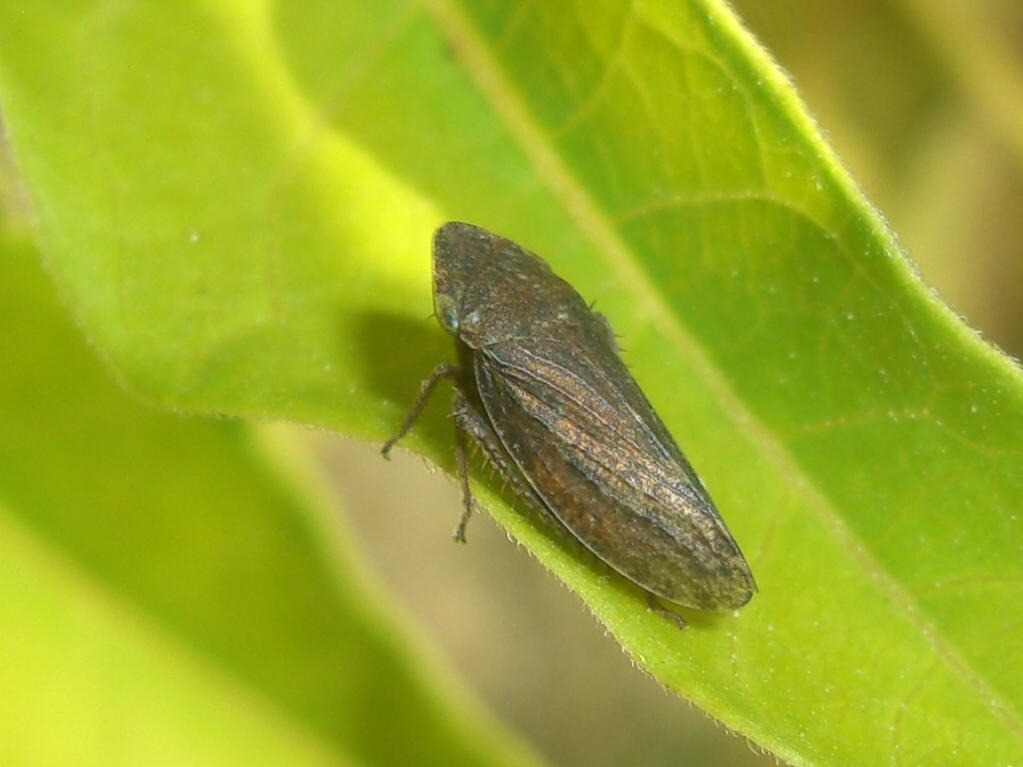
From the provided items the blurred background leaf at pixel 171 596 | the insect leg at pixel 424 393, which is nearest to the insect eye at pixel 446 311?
the insect leg at pixel 424 393

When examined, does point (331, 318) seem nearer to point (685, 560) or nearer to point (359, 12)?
point (359, 12)

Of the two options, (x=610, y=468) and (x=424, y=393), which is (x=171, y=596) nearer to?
(x=424, y=393)

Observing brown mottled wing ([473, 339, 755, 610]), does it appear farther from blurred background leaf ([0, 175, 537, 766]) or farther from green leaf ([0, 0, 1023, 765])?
blurred background leaf ([0, 175, 537, 766])

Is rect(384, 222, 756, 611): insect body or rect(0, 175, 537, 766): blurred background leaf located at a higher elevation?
rect(384, 222, 756, 611): insect body

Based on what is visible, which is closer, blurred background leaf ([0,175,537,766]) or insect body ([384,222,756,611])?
insect body ([384,222,756,611])

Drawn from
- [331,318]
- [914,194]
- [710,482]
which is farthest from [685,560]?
[914,194]

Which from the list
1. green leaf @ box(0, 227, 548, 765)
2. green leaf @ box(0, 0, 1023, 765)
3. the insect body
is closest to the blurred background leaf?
green leaf @ box(0, 227, 548, 765)
